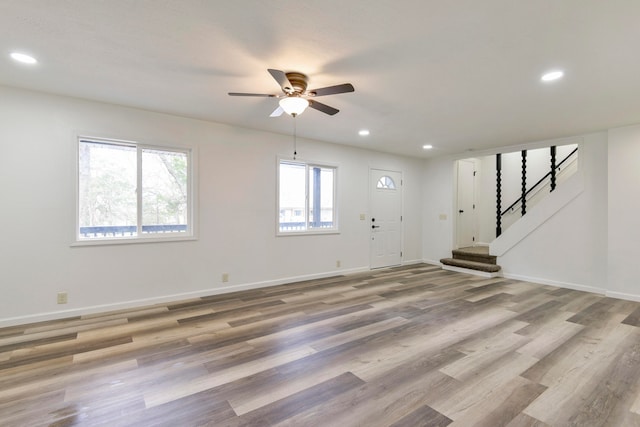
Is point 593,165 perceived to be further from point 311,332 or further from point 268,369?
point 268,369

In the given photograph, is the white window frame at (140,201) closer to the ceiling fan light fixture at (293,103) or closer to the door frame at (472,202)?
the ceiling fan light fixture at (293,103)

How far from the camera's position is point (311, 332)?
3.08m

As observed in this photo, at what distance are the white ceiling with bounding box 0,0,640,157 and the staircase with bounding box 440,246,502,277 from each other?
3.04 metres

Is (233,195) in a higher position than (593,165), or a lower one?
lower

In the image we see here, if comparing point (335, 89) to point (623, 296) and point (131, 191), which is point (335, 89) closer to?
point (131, 191)

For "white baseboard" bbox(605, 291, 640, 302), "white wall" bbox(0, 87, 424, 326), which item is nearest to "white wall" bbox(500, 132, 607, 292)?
"white baseboard" bbox(605, 291, 640, 302)

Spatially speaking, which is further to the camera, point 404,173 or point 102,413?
point 404,173

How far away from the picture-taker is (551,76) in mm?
2740

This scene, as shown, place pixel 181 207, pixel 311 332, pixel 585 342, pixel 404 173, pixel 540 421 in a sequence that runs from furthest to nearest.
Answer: pixel 404 173
pixel 181 207
pixel 311 332
pixel 585 342
pixel 540 421

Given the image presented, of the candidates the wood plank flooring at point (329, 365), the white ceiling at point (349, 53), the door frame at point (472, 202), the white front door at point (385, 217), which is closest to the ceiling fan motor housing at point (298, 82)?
the white ceiling at point (349, 53)

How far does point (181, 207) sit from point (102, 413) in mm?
2849

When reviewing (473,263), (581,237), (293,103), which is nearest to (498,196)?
(473,263)

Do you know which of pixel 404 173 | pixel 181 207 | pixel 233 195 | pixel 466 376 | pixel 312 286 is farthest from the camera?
pixel 404 173

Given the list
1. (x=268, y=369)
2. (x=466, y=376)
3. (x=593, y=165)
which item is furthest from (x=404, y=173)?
(x=268, y=369)
